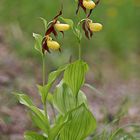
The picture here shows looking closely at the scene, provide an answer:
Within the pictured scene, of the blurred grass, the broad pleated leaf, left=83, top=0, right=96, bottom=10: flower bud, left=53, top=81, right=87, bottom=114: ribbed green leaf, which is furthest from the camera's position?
the blurred grass

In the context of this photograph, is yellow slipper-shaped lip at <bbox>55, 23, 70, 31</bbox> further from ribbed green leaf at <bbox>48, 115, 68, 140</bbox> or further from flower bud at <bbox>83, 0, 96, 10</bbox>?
ribbed green leaf at <bbox>48, 115, 68, 140</bbox>

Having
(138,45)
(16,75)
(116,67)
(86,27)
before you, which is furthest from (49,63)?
(86,27)

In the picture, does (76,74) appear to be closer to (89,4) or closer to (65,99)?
(65,99)

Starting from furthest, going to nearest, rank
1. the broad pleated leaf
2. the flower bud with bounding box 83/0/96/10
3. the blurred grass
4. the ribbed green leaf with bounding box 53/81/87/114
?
the blurred grass, the ribbed green leaf with bounding box 53/81/87/114, the broad pleated leaf, the flower bud with bounding box 83/0/96/10

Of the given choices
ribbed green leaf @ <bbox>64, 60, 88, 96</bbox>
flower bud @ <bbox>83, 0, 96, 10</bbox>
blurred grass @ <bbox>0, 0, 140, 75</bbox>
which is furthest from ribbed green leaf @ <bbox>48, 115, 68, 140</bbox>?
blurred grass @ <bbox>0, 0, 140, 75</bbox>

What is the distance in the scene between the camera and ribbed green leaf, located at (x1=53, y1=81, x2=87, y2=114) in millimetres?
2322

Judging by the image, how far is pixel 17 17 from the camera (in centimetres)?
471

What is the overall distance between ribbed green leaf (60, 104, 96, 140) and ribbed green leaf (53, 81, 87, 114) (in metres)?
0.13

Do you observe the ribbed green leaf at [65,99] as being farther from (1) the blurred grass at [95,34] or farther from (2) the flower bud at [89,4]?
(1) the blurred grass at [95,34]

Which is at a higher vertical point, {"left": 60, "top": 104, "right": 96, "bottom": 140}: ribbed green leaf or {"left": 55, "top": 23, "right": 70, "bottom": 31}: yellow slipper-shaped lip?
{"left": 55, "top": 23, "right": 70, "bottom": 31}: yellow slipper-shaped lip

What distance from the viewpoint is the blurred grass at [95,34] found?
454 cm

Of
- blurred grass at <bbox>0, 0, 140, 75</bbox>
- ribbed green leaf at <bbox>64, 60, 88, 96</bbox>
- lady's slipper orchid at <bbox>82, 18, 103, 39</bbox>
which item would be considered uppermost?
lady's slipper orchid at <bbox>82, 18, 103, 39</bbox>

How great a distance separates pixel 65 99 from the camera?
2324mm

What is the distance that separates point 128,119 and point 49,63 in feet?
3.34
